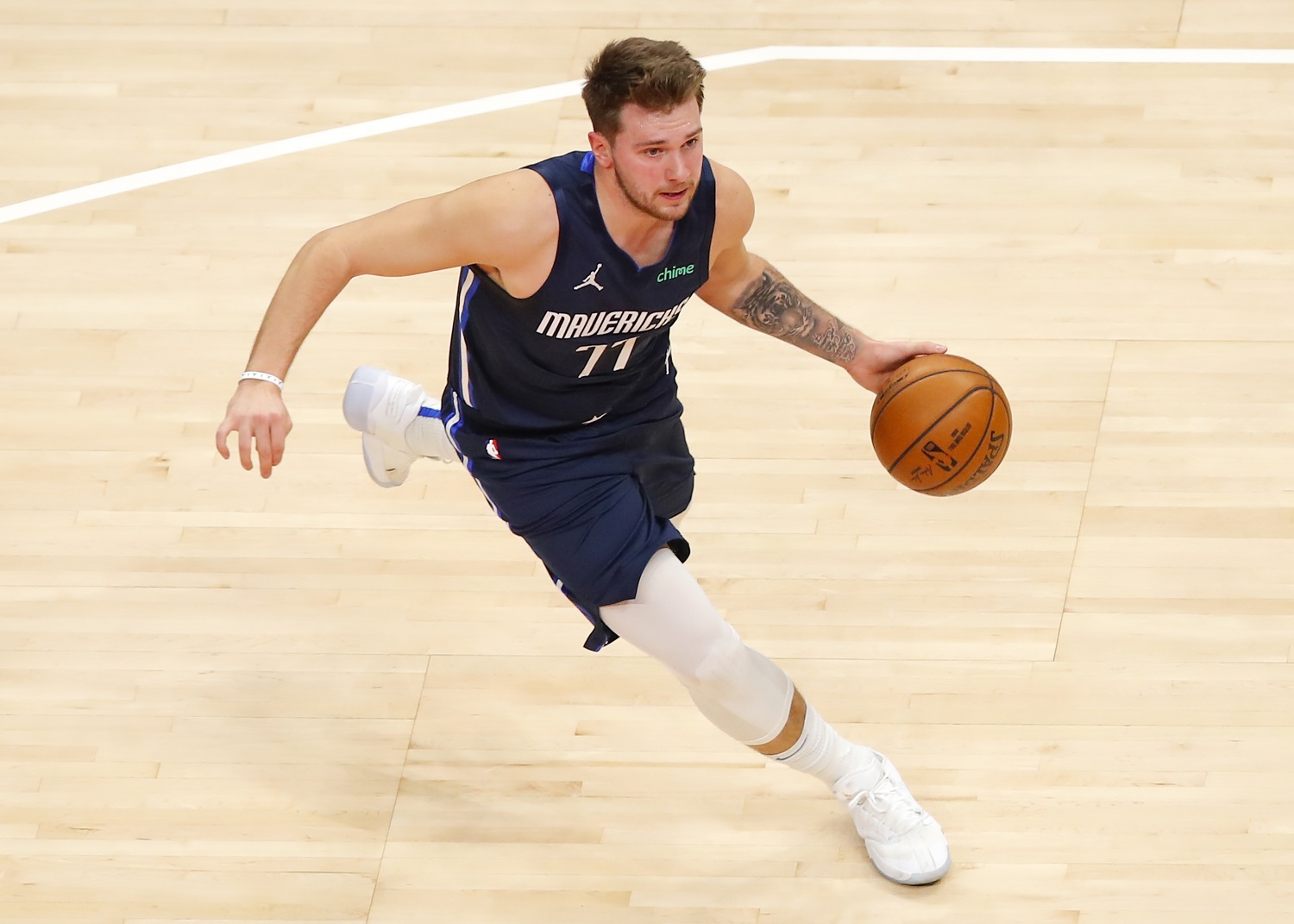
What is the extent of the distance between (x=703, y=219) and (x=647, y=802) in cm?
150

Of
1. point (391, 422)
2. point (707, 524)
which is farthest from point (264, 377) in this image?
point (707, 524)

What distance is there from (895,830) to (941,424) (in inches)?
38.3

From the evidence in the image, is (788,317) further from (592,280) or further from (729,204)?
(592,280)

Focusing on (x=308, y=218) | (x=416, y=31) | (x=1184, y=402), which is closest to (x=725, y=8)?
(x=416, y=31)

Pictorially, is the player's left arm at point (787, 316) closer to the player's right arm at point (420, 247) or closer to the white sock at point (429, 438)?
the player's right arm at point (420, 247)

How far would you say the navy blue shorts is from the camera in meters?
3.73

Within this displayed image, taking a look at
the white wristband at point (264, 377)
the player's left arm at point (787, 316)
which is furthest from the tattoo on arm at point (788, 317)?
the white wristband at point (264, 377)

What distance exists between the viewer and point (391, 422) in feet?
15.0

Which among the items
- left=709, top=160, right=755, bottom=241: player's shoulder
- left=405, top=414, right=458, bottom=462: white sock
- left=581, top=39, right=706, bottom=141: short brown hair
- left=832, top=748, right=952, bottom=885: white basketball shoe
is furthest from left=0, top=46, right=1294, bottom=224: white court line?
left=832, top=748, right=952, bottom=885: white basketball shoe

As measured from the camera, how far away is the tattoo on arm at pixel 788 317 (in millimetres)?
3928

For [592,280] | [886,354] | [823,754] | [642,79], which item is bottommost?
[823,754]

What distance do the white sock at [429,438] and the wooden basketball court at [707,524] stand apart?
36 cm

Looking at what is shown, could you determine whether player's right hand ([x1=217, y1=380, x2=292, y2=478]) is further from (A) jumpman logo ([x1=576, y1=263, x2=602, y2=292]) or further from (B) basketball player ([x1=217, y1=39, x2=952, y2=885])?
(A) jumpman logo ([x1=576, y1=263, x2=602, y2=292])

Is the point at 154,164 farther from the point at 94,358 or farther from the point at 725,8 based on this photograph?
the point at 725,8
